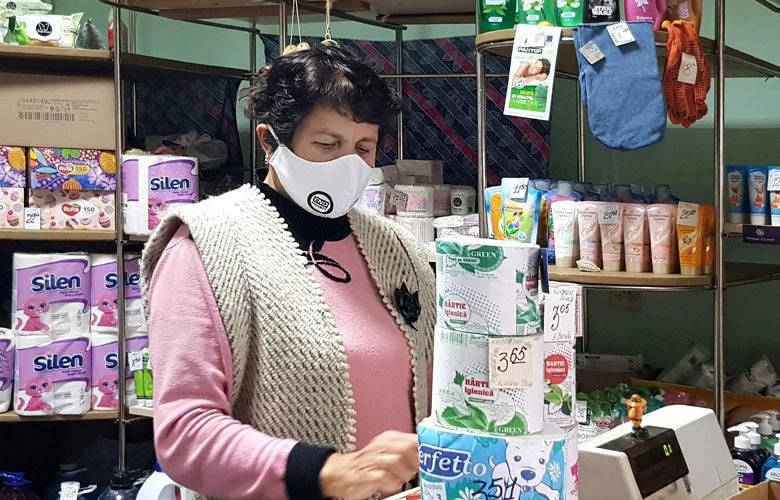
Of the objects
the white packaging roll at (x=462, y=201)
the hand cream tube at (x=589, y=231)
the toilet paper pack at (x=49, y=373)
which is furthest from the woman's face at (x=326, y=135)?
the toilet paper pack at (x=49, y=373)

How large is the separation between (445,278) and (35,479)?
2784 millimetres

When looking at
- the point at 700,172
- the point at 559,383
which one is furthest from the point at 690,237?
the point at 559,383

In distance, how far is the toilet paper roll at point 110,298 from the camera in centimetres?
→ 316

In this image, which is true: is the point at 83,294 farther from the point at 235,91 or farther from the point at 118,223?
the point at 235,91

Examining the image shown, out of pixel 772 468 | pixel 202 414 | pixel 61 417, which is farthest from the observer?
pixel 61 417

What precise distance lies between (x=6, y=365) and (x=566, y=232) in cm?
178

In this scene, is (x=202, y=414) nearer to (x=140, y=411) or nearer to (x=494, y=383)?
(x=494, y=383)

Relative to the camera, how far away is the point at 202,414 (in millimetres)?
1475

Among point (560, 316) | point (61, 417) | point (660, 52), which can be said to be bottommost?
point (61, 417)

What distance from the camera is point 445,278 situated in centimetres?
121

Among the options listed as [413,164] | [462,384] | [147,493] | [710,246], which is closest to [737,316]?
[710,246]

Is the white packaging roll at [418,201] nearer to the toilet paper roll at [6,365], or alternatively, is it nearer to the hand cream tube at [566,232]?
the hand cream tube at [566,232]

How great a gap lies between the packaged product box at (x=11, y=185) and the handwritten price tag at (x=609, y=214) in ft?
5.81

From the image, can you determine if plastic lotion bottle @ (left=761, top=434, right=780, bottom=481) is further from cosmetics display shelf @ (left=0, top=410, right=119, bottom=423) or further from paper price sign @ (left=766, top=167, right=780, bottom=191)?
cosmetics display shelf @ (left=0, top=410, right=119, bottom=423)
